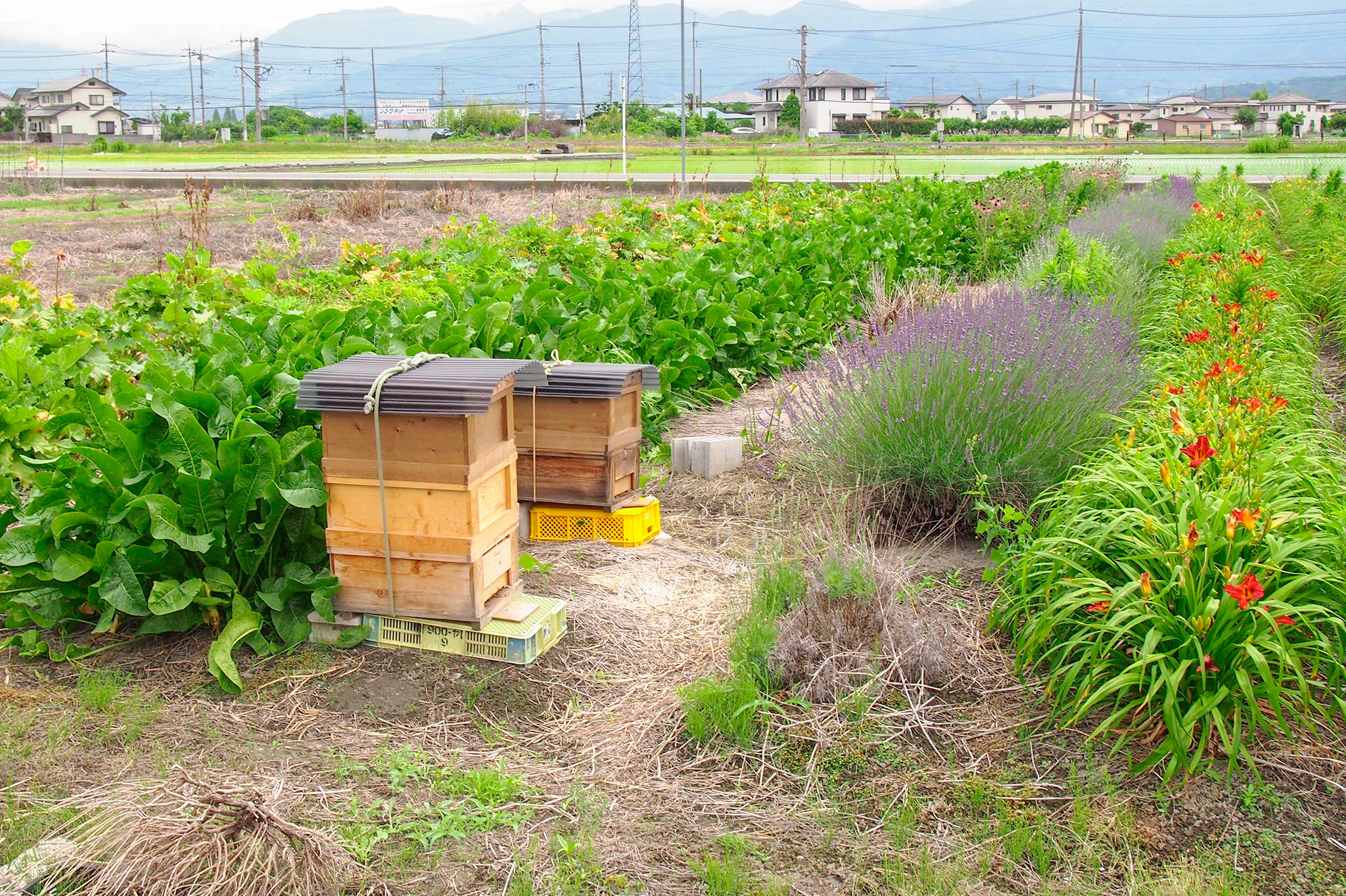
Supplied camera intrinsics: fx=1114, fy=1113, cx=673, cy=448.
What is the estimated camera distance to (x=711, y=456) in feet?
18.1

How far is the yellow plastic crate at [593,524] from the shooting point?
4684mm

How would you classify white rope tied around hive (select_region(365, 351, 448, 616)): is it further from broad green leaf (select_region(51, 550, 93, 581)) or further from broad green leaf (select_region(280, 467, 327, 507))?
broad green leaf (select_region(51, 550, 93, 581))

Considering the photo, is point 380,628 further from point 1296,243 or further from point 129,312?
point 1296,243

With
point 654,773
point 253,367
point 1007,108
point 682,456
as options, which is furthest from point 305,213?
point 1007,108

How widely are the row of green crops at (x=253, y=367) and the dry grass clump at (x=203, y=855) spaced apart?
86 centimetres

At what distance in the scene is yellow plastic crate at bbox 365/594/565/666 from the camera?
11.6 ft

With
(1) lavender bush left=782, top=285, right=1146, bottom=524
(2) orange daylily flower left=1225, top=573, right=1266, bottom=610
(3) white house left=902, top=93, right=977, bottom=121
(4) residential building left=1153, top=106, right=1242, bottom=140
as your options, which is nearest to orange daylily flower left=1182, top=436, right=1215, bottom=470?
(2) orange daylily flower left=1225, top=573, right=1266, bottom=610

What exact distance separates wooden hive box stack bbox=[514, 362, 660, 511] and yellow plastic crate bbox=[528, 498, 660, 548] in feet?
0.18

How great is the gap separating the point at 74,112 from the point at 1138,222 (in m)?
113

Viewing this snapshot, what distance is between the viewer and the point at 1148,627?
3.18 meters

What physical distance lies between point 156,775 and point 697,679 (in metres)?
1.53

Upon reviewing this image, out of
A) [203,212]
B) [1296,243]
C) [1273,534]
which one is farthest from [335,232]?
[1273,534]

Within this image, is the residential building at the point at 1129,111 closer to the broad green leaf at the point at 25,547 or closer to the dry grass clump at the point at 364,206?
the dry grass clump at the point at 364,206

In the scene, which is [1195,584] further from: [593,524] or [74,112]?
[74,112]
